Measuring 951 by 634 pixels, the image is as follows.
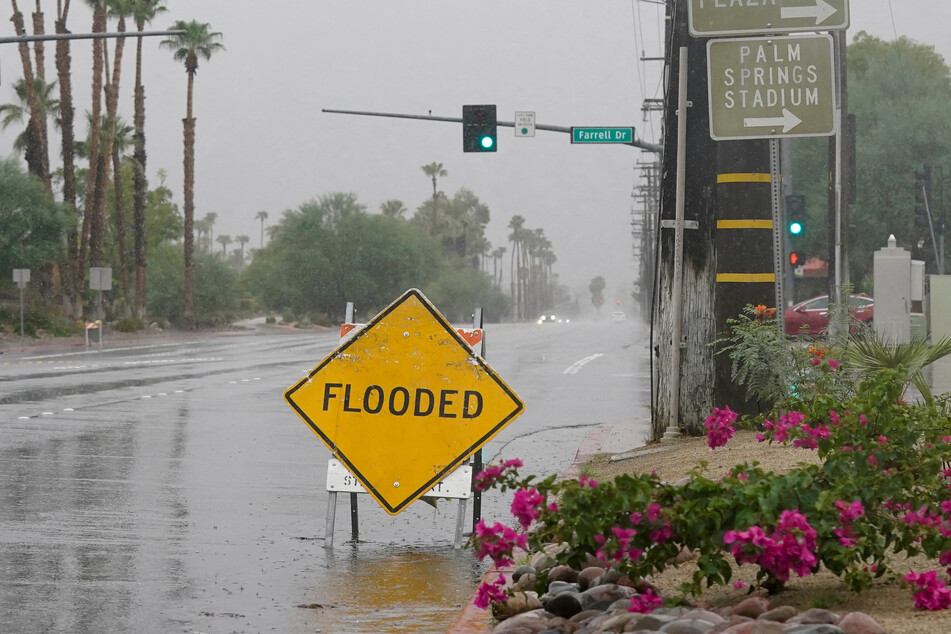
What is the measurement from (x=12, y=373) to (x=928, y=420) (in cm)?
2577

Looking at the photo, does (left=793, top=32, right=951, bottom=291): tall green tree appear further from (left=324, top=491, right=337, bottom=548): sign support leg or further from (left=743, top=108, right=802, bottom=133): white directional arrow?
(left=324, top=491, right=337, bottom=548): sign support leg

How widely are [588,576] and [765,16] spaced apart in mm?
5973

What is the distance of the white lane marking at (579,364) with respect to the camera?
33.3m

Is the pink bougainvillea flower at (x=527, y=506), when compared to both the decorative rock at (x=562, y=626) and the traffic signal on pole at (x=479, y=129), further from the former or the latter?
the traffic signal on pole at (x=479, y=129)

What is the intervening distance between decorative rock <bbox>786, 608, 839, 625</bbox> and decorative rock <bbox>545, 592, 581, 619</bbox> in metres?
1.20

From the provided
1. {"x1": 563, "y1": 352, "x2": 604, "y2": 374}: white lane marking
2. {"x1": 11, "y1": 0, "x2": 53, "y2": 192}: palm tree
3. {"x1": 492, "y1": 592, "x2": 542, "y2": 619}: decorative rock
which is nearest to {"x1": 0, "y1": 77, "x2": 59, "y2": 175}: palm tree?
{"x1": 11, "y1": 0, "x2": 53, "y2": 192}: palm tree

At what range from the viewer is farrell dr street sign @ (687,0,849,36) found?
11.1 metres

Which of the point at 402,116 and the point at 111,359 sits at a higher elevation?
the point at 402,116

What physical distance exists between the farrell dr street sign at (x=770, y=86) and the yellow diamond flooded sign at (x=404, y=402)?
10.1 ft

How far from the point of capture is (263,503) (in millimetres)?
11242

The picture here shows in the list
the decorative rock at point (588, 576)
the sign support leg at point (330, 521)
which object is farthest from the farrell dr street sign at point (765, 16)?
the decorative rock at point (588, 576)

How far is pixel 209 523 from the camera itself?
33.2 ft

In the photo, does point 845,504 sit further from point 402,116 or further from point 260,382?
point 402,116

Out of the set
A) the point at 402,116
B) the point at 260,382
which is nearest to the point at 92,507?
the point at 260,382
